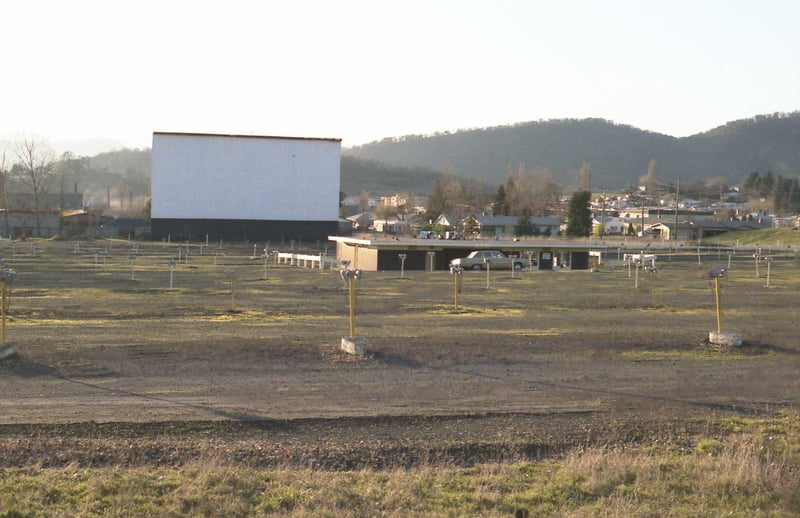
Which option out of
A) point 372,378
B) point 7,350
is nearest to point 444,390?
point 372,378

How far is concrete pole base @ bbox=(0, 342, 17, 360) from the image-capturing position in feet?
51.4

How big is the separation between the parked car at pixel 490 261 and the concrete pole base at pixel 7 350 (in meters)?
38.0

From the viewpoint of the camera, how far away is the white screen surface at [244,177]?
93.6 metres

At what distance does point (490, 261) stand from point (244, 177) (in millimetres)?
47481

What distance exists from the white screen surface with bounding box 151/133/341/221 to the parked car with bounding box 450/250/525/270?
138ft

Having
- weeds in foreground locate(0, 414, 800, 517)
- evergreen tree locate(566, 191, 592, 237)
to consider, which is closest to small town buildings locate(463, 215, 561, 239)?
evergreen tree locate(566, 191, 592, 237)

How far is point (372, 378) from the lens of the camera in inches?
589

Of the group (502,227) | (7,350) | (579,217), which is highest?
(579,217)

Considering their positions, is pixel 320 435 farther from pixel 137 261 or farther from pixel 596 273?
pixel 137 261

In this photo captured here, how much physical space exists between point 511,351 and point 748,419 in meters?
5.81

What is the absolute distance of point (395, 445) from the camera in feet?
36.3

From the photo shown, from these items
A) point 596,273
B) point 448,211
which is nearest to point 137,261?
point 596,273

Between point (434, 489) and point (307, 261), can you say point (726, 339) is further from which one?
point (307, 261)

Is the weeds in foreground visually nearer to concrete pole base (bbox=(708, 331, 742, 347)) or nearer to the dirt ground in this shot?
the dirt ground
